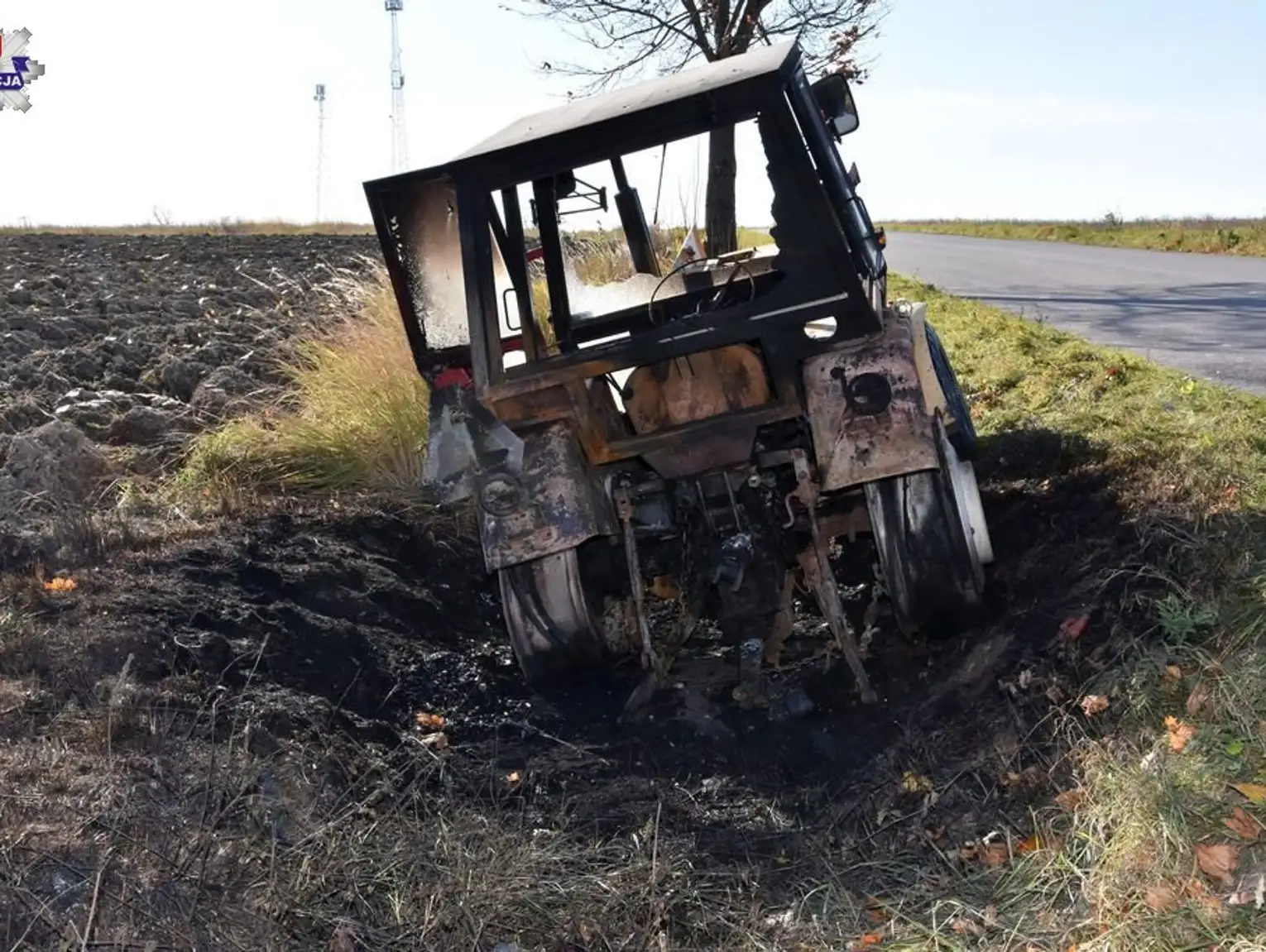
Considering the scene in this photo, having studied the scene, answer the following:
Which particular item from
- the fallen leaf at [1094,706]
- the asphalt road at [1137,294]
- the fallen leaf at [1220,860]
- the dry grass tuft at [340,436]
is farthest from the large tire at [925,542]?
the asphalt road at [1137,294]

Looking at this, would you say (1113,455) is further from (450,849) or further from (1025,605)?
(450,849)

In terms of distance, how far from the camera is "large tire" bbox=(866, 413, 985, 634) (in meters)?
4.63

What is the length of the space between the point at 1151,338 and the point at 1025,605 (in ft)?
18.3

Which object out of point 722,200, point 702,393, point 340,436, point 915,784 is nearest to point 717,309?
point 702,393

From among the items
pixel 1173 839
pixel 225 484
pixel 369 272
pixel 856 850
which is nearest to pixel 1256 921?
pixel 1173 839

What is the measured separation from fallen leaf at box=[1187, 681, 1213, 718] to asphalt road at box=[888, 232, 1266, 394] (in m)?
4.02

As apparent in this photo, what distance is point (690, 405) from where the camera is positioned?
4828 mm

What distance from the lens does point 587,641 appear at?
16.4ft

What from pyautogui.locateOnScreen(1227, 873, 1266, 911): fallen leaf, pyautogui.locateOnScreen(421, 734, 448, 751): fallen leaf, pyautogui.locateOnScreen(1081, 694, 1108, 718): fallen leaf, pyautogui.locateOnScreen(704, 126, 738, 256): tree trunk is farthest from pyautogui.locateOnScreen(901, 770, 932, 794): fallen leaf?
pyautogui.locateOnScreen(704, 126, 738, 256): tree trunk

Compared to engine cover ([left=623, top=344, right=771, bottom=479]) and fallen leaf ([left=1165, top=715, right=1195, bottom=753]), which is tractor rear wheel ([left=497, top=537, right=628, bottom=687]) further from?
fallen leaf ([left=1165, top=715, right=1195, bottom=753])

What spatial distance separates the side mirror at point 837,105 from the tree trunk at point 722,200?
5.34 m

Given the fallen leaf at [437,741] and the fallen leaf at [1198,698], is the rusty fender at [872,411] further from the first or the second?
the fallen leaf at [437,741]

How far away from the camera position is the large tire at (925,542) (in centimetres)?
463

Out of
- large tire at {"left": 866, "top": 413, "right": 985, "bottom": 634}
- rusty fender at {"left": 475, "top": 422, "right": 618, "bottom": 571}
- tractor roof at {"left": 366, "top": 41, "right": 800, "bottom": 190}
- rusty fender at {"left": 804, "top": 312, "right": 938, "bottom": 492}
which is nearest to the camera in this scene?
tractor roof at {"left": 366, "top": 41, "right": 800, "bottom": 190}
